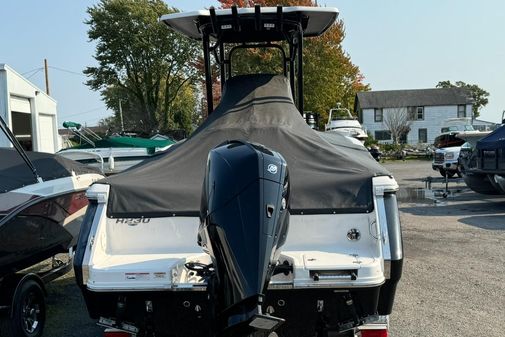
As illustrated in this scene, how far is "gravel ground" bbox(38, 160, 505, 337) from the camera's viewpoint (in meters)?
4.88

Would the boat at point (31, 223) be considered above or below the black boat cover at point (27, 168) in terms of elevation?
below

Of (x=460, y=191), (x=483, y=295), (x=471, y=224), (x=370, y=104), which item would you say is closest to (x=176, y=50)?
(x=370, y=104)

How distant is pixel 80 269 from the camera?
3.24m

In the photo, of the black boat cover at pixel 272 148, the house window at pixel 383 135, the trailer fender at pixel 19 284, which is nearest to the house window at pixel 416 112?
the house window at pixel 383 135

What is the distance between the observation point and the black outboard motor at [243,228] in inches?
98.7

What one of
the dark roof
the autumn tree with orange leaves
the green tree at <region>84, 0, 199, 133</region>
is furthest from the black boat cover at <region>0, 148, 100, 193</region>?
the dark roof

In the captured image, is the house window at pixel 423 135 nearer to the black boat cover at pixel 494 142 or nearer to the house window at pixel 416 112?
the house window at pixel 416 112

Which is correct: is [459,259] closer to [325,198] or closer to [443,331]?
[443,331]

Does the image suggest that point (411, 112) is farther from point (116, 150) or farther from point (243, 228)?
point (243, 228)

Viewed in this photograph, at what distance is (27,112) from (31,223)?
10.9 m

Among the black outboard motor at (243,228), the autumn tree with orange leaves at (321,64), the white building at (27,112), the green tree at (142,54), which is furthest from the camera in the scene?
the green tree at (142,54)

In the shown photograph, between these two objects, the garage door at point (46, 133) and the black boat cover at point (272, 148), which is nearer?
the black boat cover at point (272, 148)

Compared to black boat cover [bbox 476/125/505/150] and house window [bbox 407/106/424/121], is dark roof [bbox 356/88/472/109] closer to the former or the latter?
house window [bbox 407/106/424/121]

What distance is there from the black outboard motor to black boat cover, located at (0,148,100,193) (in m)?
3.25
